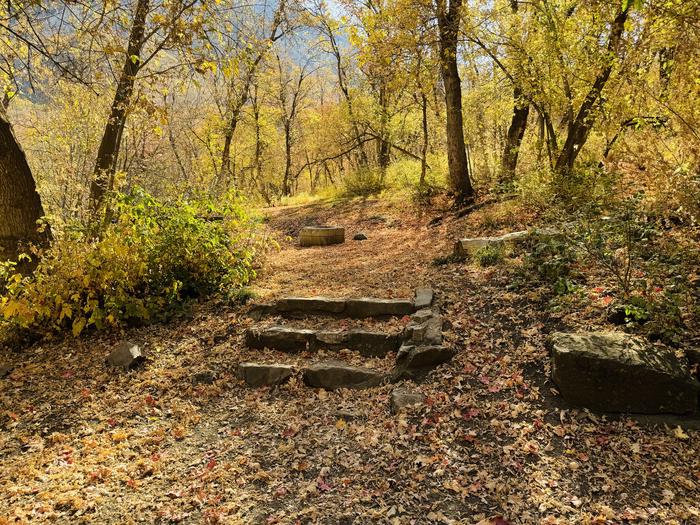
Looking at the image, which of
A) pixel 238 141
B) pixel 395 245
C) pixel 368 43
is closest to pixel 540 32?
pixel 368 43

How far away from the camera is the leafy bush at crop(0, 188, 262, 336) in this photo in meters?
4.91

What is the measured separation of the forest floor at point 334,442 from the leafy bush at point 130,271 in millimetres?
372

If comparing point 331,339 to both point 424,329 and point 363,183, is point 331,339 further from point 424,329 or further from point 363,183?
point 363,183

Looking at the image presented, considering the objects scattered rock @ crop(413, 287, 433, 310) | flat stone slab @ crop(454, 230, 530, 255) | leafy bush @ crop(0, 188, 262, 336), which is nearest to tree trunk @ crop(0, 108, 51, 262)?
leafy bush @ crop(0, 188, 262, 336)

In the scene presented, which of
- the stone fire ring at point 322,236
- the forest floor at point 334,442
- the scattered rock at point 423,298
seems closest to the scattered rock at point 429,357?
the forest floor at point 334,442

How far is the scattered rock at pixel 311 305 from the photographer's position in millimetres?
5145

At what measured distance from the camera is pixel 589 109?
6.79m

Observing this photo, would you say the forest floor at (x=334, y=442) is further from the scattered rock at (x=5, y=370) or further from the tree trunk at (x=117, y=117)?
the tree trunk at (x=117, y=117)

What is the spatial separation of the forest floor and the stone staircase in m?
0.13

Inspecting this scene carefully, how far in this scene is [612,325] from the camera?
3.67m

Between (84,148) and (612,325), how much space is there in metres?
10.7

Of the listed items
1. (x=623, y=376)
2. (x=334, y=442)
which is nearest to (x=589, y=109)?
(x=623, y=376)

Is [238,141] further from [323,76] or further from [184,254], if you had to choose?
[184,254]

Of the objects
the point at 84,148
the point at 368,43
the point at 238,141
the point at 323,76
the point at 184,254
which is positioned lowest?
the point at 184,254
